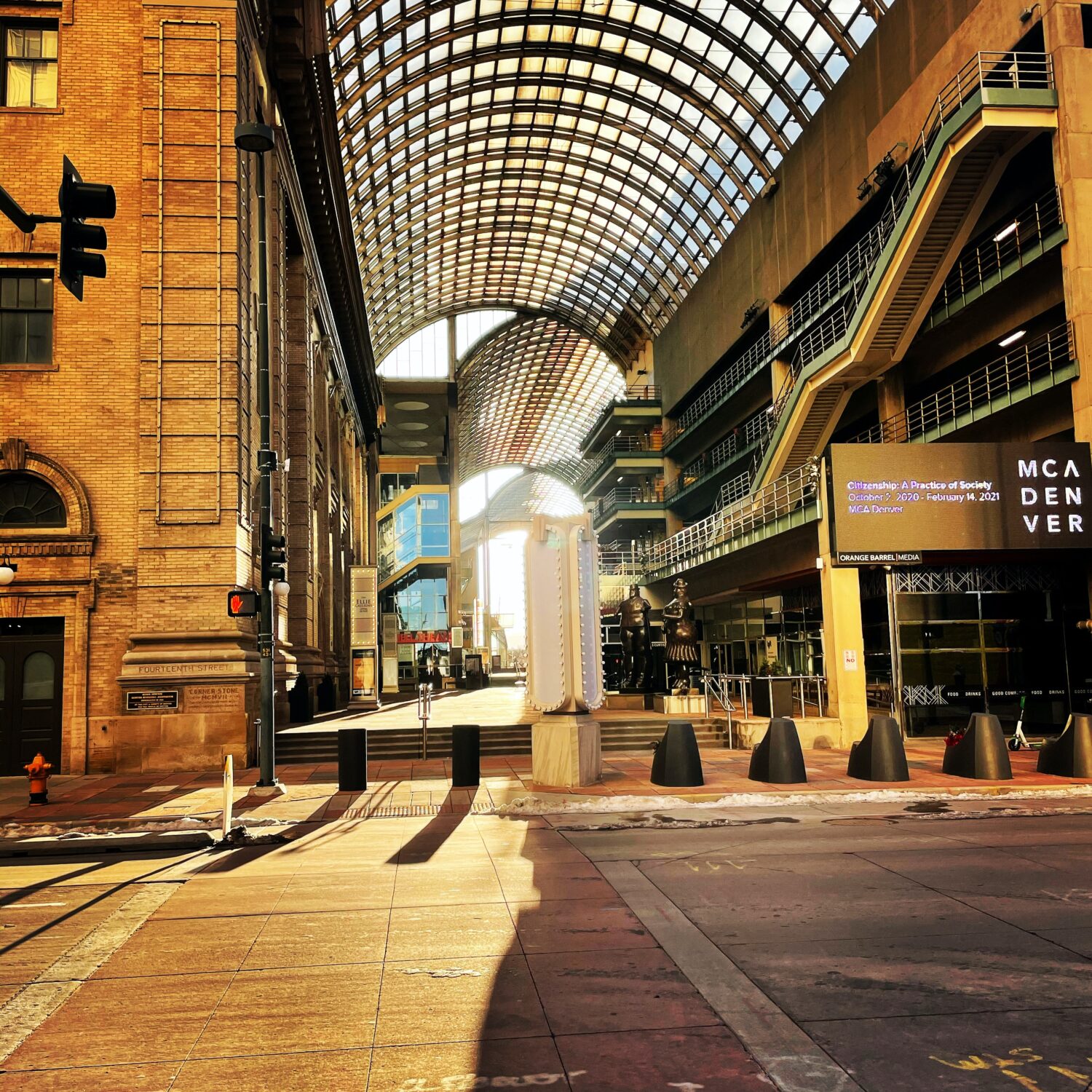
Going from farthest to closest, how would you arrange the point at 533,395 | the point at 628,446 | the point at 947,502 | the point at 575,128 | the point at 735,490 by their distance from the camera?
the point at 533,395 < the point at 628,446 < the point at 575,128 < the point at 735,490 < the point at 947,502

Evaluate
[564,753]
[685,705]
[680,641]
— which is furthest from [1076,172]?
[564,753]

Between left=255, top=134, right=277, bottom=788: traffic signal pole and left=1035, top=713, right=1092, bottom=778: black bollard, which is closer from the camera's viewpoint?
left=1035, top=713, right=1092, bottom=778: black bollard

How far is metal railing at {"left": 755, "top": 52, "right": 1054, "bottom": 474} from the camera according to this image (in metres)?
26.1

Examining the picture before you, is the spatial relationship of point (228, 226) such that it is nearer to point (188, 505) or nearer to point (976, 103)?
point (188, 505)

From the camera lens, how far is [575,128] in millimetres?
56969

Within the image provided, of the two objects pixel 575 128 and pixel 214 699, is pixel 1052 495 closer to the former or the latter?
pixel 214 699

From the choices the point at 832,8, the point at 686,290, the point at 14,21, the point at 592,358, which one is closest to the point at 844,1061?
the point at 14,21

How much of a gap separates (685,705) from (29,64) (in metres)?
20.0

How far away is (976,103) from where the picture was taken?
2545 cm

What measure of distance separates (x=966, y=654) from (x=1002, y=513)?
4370 mm

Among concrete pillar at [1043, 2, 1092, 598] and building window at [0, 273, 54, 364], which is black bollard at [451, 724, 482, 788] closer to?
building window at [0, 273, 54, 364]

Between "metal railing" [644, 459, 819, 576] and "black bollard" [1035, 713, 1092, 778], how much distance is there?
9.75 m

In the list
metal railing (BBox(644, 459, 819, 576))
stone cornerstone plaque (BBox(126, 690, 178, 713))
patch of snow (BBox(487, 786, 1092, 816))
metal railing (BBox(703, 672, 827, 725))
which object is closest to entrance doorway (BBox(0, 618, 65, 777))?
stone cornerstone plaque (BBox(126, 690, 178, 713))

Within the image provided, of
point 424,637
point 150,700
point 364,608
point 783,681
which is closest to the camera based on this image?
point 150,700
